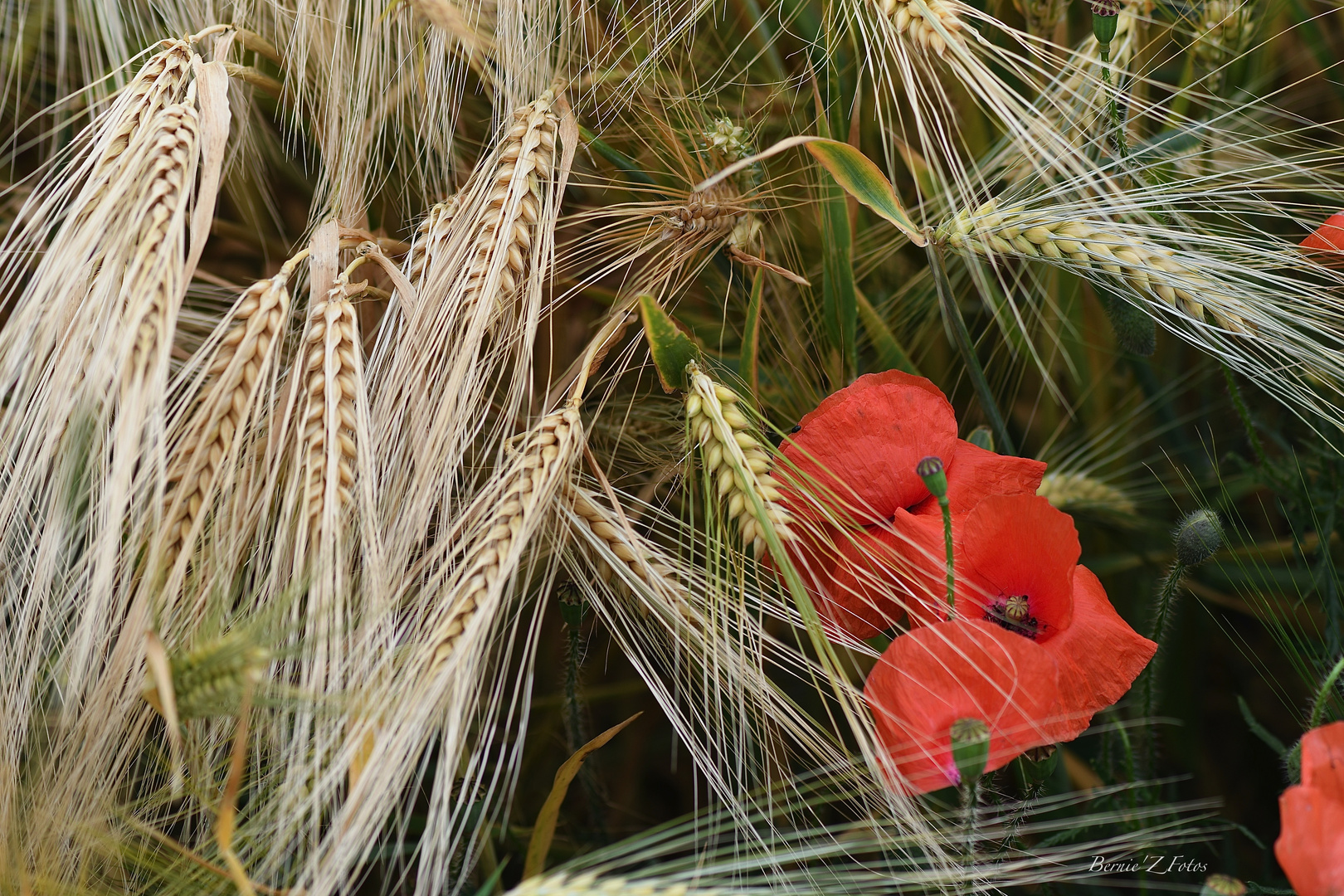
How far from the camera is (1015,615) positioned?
0.36m

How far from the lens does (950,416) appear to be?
1.27ft

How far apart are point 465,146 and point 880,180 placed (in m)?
0.27

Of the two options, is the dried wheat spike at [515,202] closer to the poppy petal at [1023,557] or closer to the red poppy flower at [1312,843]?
the poppy petal at [1023,557]

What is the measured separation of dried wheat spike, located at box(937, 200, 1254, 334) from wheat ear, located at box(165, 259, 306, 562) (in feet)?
0.86

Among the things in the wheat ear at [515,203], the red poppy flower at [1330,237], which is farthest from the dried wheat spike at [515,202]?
the red poppy flower at [1330,237]

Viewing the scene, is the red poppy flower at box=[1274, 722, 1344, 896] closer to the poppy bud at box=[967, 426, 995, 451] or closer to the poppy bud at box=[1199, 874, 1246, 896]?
the poppy bud at box=[1199, 874, 1246, 896]

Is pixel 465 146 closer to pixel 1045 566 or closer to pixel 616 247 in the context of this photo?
pixel 616 247

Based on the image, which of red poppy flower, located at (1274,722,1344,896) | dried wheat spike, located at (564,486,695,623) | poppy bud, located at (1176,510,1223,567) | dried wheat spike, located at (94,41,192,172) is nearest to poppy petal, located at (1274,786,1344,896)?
red poppy flower, located at (1274,722,1344,896)

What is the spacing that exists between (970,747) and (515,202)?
0.27 m

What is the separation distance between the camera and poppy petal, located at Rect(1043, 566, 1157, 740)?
1.12 ft

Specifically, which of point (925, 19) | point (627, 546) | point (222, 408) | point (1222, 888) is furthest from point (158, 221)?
point (1222, 888)

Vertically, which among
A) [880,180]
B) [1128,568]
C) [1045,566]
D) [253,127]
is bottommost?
[1128,568]

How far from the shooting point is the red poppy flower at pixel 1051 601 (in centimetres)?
34

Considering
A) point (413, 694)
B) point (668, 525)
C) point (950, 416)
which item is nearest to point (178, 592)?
point (413, 694)
